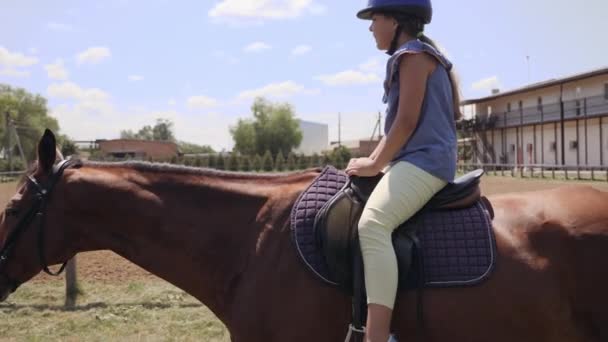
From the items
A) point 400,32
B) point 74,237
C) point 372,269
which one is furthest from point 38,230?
point 400,32

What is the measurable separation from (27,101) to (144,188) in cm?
7977

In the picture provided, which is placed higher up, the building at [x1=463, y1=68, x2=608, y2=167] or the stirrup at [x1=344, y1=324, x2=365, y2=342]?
the building at [x1=463, y1=68, x2=608, y2=167]

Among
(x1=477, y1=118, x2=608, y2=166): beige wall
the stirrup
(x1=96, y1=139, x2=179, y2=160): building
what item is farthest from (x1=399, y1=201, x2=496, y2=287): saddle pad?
(x1=96, y1=139, x2=179, y2=160): building

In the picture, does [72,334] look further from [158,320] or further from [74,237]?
[74,237]

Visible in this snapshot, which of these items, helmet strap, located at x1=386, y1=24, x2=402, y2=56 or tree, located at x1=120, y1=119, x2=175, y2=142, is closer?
helmet strap, located at x1=386, y1=24, x2=402, y2=56

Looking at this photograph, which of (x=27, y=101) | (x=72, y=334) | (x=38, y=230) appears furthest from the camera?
(x=27, y=101)

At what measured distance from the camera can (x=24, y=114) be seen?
7038cm

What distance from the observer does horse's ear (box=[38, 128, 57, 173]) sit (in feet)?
9.61

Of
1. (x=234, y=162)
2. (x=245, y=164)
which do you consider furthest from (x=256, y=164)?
(x=234, y=162)

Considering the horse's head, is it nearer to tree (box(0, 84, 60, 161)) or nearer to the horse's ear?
the horse's ear

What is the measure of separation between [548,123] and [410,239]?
47.9 m

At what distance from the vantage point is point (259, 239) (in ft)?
9.03

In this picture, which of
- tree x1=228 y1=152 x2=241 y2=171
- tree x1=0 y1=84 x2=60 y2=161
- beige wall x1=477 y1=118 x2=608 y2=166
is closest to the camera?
beige wall x1=477 y1=118 x2=608 y2=166

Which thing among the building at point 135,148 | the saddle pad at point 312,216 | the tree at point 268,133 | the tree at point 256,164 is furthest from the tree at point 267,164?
the saddle pad at point 312,216
